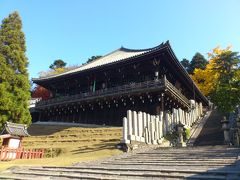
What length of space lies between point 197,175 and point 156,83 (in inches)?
673

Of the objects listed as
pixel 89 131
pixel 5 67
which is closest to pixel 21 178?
pixel 89 131

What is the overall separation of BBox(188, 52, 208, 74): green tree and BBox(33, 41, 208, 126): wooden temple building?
22.5m

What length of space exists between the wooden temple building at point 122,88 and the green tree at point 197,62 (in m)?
22.5

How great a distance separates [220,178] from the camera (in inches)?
240

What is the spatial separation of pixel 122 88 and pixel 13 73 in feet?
33.3

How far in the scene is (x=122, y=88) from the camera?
25.2 metres

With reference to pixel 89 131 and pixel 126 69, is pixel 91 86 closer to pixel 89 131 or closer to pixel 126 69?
pixel 126 69

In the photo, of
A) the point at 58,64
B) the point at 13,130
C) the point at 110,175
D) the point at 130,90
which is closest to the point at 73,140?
the point at 13,130

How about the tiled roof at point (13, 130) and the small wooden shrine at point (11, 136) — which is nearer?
the small wooden shrine at point (11, 136)

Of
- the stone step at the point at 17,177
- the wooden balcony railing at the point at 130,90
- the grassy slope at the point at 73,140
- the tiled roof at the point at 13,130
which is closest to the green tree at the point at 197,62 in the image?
the wooden balcony railing at the point at 130,90

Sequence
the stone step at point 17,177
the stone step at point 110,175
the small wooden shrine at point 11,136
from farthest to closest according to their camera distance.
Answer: the small wooden shrine at point 11,136, the stone step at point 17,177, the stone step at point 110,175

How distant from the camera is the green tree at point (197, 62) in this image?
5453 centimetres

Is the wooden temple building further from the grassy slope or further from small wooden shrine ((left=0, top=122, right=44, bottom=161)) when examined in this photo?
small wooden shrine ((left=0, top=122, right=44, bottom=161))

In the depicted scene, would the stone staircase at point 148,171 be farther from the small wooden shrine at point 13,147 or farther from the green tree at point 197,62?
the green tree at point 197,62
